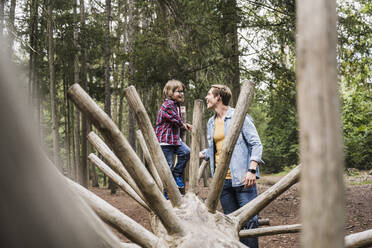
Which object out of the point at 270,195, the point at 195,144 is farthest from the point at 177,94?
the point at 270,195

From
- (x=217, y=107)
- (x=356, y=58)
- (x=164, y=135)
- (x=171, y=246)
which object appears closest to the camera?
(x=171, y=246)

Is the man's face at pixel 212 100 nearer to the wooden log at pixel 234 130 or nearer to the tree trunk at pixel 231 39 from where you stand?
the wooden log at pixel 234 130

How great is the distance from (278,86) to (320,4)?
22.1 feet

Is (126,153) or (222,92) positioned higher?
(222,92)

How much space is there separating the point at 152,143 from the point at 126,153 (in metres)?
0.43

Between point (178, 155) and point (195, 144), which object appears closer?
point (195, 144)

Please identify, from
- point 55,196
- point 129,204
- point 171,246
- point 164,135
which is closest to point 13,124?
point 55,196

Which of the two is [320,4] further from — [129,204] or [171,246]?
[129,204]

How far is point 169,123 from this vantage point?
13.4 ft

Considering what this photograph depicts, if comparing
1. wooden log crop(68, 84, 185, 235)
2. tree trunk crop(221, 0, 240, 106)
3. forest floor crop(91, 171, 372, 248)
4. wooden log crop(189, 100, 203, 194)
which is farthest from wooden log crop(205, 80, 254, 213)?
tree trunk crop(221, 0, 240, 106)

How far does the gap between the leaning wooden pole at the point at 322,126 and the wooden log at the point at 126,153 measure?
0.67 meters

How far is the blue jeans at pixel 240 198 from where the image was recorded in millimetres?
2768

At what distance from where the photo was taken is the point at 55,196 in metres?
0.65

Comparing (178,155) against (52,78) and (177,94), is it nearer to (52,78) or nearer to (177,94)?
(177,94)
